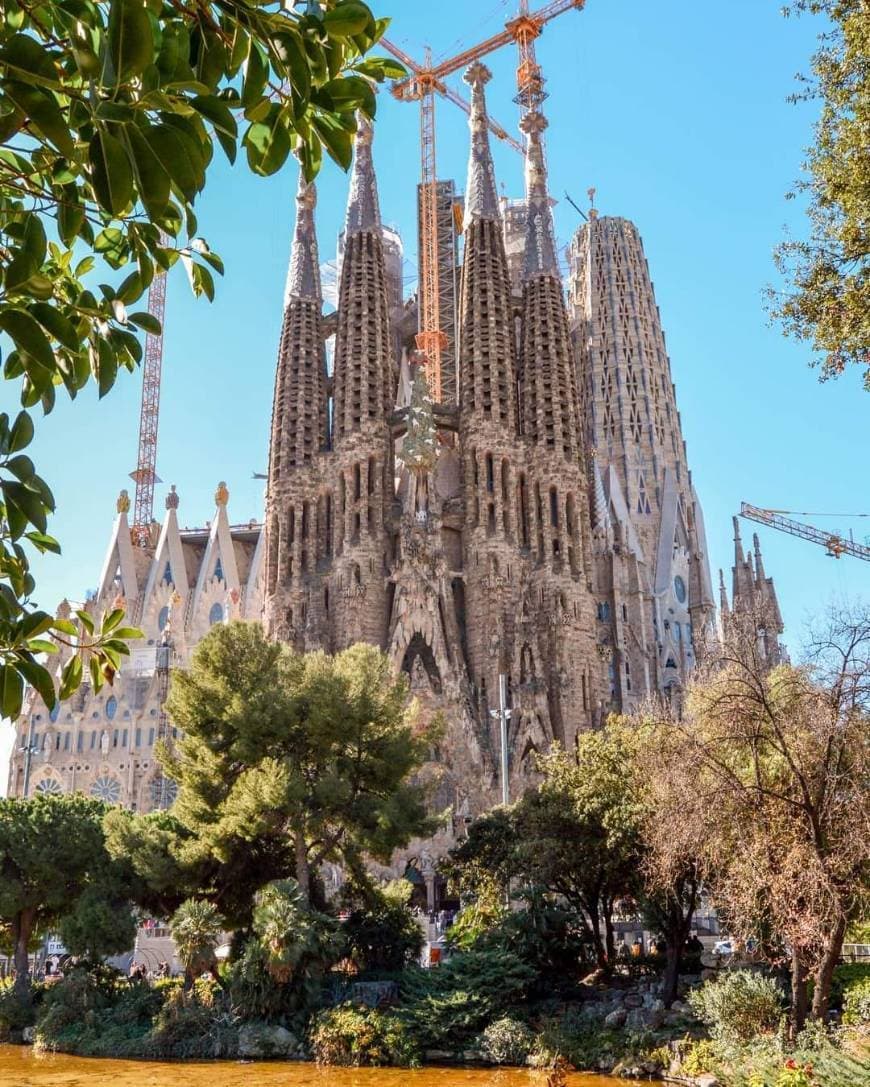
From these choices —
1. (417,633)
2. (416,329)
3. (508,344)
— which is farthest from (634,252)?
(417,633)

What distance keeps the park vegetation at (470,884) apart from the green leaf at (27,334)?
10866mm

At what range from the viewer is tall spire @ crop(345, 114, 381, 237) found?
47.3m

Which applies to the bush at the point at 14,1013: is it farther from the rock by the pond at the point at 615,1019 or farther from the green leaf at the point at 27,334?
the green leaf at the point at 27,334

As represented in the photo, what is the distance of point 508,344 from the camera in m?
44.8

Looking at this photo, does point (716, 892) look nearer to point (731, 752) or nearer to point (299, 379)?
point (731, 752)

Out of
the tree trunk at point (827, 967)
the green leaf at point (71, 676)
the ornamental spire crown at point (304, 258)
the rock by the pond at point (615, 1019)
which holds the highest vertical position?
the ornamental spire crown at point (304, 258)

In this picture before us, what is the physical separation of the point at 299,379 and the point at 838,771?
115 feet

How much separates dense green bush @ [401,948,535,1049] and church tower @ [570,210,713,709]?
2845cm

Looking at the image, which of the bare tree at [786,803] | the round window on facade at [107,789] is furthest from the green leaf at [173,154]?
the round window on facade at [107,789]

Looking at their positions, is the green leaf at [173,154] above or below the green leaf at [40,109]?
below

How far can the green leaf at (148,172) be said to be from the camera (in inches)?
110

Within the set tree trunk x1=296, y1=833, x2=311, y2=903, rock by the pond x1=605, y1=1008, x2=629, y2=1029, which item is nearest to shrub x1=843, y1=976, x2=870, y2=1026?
rock by the pond x1=605, y1=1008, x2=629, y2=1029

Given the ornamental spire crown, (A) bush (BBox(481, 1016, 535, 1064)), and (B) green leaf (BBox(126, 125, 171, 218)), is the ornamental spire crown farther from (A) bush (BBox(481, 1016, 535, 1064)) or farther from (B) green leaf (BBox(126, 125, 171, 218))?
(B) green leaf (BBox(126, 125, 171, 218))

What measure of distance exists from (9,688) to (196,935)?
18.0 m
